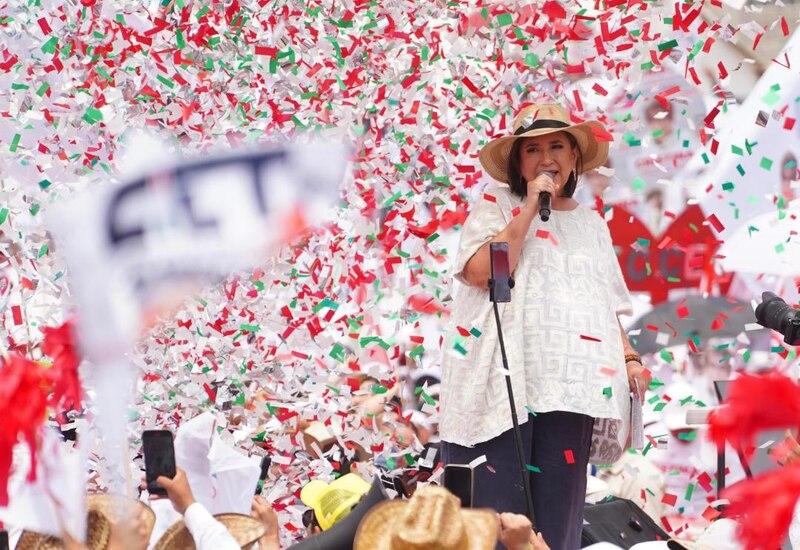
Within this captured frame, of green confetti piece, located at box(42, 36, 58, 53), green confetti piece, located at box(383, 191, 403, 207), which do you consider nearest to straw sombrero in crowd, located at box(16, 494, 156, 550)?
green confetti piece, located at box(383, 191, 403, 207)

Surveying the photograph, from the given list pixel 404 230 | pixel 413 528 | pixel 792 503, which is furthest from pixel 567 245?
pixel 792 503

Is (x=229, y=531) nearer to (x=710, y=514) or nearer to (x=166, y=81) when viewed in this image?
(x=166, y=81)

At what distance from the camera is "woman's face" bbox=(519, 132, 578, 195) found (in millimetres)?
3641

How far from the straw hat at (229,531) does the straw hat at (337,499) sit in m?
1.04

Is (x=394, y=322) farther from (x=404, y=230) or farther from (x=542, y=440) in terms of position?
(x=542, y=440)

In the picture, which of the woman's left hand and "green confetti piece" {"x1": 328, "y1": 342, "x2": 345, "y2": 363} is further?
"green confetti piece" {"x1": 328, "y1": 342, "x2": 345, "y2": 363}

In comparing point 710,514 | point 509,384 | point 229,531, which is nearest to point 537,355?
point 509,384

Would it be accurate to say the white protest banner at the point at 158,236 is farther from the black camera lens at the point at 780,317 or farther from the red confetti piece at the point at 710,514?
the red confetti piece at the point at 710,514

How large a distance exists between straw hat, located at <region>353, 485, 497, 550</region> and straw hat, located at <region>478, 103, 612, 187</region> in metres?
1.73

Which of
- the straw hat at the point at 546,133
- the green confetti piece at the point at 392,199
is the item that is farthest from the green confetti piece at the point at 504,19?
the straw hat at the point at 546,133

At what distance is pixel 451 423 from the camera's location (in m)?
3.51

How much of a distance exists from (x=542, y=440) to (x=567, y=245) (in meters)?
0.58

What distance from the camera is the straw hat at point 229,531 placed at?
243 centimetres

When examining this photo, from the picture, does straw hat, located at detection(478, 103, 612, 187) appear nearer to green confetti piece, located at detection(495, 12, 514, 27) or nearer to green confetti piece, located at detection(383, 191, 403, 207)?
green confetti piece, located at detection(383, 191, 403, 207)
